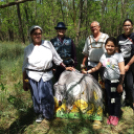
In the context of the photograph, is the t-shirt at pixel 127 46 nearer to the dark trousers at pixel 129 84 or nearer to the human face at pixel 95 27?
the dark trousers at pixel 129 84

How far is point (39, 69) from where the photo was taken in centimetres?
241

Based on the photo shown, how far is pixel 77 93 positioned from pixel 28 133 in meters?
1.15

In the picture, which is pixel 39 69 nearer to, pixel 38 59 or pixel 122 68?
pixel 38 59

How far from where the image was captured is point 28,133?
2406mm

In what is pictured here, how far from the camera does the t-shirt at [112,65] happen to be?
90.6 inches

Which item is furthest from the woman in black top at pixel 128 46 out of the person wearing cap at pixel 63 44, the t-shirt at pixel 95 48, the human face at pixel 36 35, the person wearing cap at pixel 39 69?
the human face at pixel 36 35

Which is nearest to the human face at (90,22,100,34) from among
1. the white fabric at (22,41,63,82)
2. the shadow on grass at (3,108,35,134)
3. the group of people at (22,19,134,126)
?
the group of people at (22,19,134,126)

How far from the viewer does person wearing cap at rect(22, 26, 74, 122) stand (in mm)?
2371

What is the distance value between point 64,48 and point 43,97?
3.82ft

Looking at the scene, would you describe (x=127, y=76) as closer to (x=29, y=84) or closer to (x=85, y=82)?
(x=85, y=82)

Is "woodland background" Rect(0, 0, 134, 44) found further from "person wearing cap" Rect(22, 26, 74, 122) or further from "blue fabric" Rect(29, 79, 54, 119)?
"blue fabric" Rect(29, 79, 54, 119)

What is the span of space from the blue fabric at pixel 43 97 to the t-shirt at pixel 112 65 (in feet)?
3.68

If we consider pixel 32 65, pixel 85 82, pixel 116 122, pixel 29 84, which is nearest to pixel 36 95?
pixel 29 84

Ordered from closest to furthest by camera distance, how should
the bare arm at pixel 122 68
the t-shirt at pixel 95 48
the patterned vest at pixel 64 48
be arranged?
the bare arm at pixel 122 68, the t-shirt at pixel 95 48, the patterned vest at pixel 64 48
